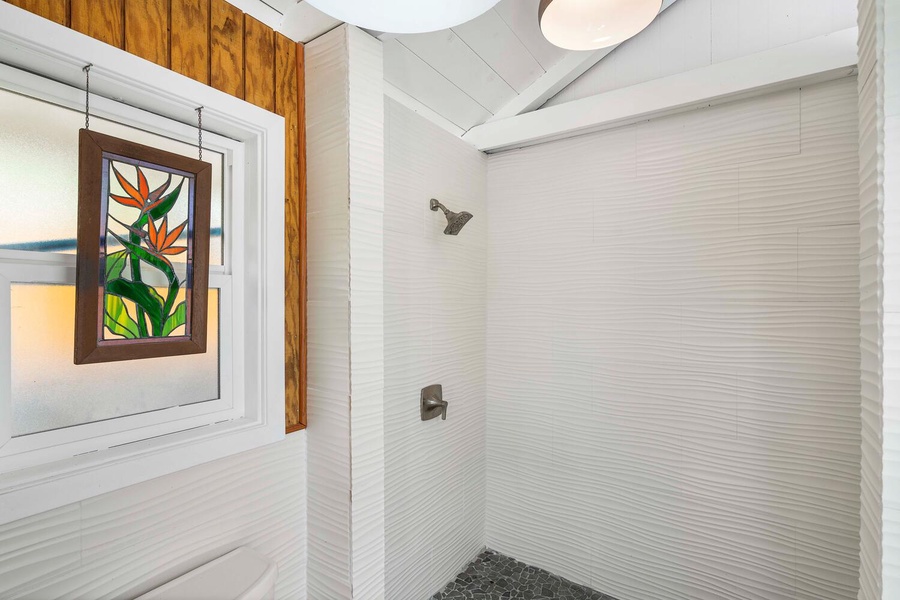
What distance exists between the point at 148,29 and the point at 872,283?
1.62 m

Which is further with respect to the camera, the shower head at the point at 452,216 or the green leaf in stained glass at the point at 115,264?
the shower head at the point at 452,216

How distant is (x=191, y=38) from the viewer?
1006 mm

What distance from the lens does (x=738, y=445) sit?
57.3 inches

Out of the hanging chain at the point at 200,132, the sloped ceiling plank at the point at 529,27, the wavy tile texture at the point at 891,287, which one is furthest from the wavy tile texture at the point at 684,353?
the hanging chain at the point at 200,132

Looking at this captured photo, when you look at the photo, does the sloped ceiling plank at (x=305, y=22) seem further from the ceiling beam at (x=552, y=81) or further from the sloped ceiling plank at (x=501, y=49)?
the ceiling beam at (x=552, y=81)

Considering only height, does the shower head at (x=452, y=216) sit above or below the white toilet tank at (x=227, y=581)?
above

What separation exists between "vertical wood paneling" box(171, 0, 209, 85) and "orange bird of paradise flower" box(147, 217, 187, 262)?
0.37 metres

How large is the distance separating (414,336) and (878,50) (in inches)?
54.1

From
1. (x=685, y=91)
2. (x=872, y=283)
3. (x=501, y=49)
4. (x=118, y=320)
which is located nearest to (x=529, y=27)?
(x=501, y=49)

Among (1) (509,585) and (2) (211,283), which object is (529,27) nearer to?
(2) (211,283)

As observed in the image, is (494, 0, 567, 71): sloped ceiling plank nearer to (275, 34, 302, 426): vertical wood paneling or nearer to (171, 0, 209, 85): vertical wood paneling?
(275, 34, 302, 426): vertical wood paneling

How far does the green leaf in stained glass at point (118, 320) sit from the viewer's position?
89 centimetres

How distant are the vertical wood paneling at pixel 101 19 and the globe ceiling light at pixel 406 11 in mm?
533

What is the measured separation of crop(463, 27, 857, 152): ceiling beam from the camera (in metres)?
1.28
